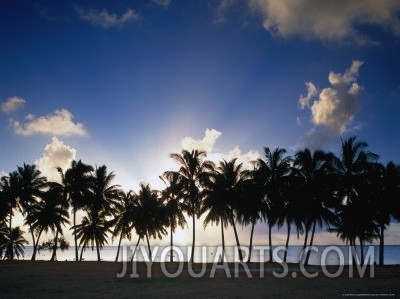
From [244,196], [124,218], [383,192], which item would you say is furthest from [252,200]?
[124,218]

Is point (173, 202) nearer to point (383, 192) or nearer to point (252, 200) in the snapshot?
point (252, 200)

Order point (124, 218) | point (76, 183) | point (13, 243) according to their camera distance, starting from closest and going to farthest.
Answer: point (76, 183), point (124, 218), point (13, 243)

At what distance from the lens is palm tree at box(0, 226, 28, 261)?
5302 centimetres

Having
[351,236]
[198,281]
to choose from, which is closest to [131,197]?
[351,236]

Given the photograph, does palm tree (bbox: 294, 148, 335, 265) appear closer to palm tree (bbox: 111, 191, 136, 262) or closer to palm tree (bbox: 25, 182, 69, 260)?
palm tree (bbox: 111, 191, 136, 262)

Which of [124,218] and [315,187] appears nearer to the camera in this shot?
[315,187]

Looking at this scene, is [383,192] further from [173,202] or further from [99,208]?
[99,208]

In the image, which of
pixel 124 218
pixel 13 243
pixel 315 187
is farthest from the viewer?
pixel 13 243

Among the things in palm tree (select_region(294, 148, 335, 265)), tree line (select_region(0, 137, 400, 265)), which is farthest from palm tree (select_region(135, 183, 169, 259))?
palm tree (select_region(294, 148, 335, 265))

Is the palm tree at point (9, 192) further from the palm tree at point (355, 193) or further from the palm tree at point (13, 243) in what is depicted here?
the palm tree at point (355, 193)

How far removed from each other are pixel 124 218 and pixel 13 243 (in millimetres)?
19252

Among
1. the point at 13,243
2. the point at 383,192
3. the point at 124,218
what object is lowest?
the point at 13,243

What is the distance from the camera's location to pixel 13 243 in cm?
5634

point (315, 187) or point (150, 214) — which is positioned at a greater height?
point (315, 187)
